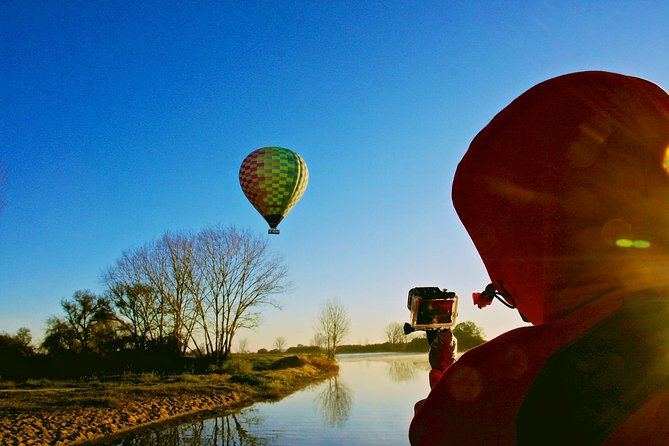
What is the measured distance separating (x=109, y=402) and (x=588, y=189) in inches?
711

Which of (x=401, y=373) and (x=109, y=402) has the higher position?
(x=109, y=402)

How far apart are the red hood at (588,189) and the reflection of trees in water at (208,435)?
12.0m

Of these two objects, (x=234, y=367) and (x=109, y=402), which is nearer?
(x=109, y=402)

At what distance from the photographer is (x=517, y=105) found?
722mm

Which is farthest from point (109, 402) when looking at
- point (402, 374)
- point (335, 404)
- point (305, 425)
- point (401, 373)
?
point (401, 373)

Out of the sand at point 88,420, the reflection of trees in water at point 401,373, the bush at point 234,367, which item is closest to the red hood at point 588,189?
the sand at point 88,420

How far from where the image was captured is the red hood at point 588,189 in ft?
2.10

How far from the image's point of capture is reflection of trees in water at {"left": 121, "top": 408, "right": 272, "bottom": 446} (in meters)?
11.4

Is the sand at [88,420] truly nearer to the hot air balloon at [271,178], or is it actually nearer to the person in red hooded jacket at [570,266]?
the hot air balloon at [271,178]

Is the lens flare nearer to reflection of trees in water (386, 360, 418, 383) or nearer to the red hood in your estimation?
the red hood

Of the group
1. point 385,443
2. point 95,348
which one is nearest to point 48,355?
point 95,348

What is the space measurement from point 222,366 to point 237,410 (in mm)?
14941

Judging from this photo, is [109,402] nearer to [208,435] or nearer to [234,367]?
[208,435]

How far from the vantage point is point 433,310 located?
1.80 meters
